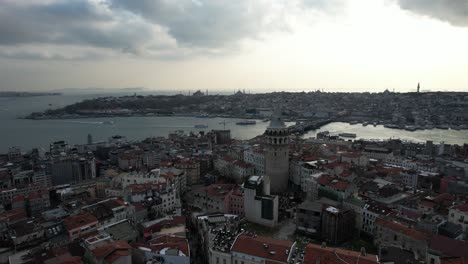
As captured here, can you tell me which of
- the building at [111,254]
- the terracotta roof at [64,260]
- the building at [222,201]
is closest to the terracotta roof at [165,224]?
the building at [111,254]

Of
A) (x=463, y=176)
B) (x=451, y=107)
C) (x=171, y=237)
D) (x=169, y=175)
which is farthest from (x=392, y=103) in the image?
(x=171, y=237)

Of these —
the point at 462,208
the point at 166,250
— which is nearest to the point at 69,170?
the point at 166,250

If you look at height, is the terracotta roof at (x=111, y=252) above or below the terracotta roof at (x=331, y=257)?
below

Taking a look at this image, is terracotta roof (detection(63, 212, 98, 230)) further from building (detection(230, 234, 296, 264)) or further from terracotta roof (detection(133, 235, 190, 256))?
building (detection(230, 234, 296, 264))

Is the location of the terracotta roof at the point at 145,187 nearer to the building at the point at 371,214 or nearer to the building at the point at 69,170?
the building at the point at 69,170

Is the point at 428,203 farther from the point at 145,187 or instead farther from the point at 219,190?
the point at 145,187

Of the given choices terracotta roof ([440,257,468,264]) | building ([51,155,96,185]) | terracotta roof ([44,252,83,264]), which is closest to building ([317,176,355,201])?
terracotta roof ([440,257,468,264])
